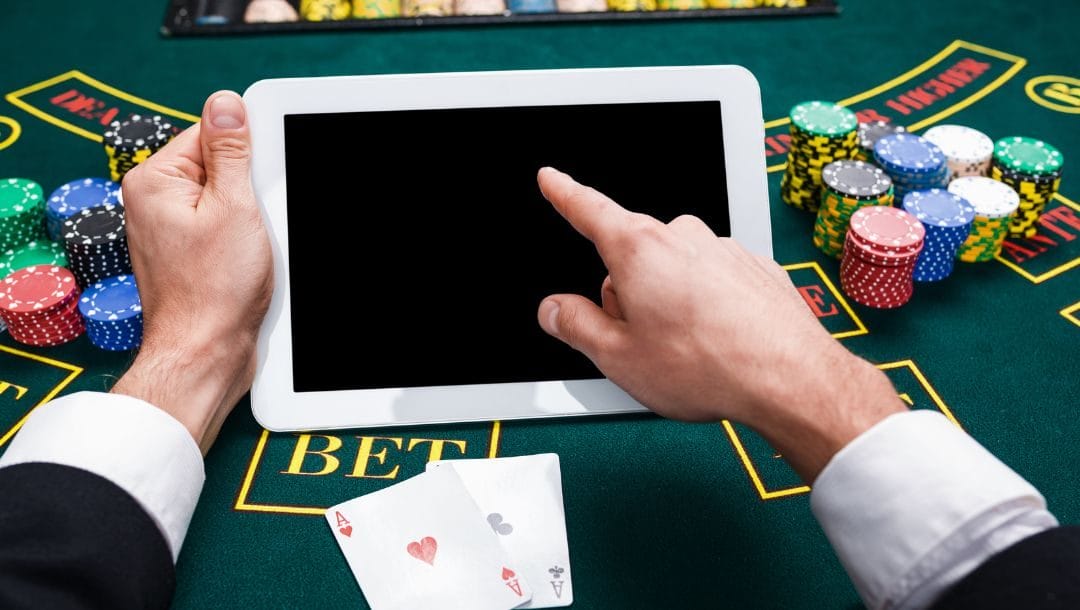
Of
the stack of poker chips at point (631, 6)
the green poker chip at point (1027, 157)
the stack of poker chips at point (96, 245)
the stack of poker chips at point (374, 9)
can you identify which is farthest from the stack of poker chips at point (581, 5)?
the stack of poker chips at point (96, 245)

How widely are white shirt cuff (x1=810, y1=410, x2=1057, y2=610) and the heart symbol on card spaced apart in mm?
465

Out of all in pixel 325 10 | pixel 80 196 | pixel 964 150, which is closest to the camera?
pixel 80 196

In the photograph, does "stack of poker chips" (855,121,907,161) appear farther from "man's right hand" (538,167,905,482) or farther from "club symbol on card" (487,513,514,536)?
"club symbol on card" (487,513,514,536)

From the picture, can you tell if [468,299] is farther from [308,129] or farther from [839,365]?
[839,365]

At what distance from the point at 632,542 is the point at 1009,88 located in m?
1.67

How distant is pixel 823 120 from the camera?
177cm

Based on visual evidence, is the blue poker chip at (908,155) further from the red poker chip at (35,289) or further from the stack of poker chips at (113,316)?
the red poker chip at (35,289)

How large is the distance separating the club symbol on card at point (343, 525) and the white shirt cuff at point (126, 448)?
0.18 meters

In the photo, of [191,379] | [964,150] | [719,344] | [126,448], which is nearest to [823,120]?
[964,150]

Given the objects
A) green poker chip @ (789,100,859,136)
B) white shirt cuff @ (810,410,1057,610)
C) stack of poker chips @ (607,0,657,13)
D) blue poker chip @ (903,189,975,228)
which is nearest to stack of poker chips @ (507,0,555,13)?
stack of poker chips @ (607,0,657,13)

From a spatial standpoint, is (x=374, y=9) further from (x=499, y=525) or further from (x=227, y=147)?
(x=499, y=525)

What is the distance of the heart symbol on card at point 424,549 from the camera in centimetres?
111

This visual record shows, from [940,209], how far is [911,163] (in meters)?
0.12

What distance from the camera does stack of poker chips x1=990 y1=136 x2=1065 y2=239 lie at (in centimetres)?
170
